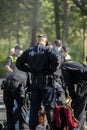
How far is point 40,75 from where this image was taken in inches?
364

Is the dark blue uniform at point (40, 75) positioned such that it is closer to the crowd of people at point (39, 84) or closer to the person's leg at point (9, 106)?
the crowd of people at point (39, 84)

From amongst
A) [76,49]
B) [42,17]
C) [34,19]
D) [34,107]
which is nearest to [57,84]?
[34,107]

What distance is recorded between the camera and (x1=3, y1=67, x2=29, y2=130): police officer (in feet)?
31.8

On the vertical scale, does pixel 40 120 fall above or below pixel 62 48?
below

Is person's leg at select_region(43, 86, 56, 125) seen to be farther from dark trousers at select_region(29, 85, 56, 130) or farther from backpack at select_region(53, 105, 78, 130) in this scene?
backpack at select_region(53, 105, 78, 130)

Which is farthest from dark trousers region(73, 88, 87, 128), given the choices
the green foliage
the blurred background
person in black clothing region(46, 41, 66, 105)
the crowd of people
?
the green foliage

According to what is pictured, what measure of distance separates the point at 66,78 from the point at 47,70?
1.33 metres

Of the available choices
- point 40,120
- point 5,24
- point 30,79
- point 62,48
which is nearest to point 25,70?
point 30,79

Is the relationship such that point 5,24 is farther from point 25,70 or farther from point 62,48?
point 25,70

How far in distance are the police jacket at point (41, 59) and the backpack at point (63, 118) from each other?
0.72m

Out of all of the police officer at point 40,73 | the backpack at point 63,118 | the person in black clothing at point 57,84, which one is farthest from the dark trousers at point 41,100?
the backpack at point 63,118

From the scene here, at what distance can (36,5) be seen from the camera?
128 ft

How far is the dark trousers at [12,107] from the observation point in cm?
973

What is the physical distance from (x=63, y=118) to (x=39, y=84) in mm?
754
